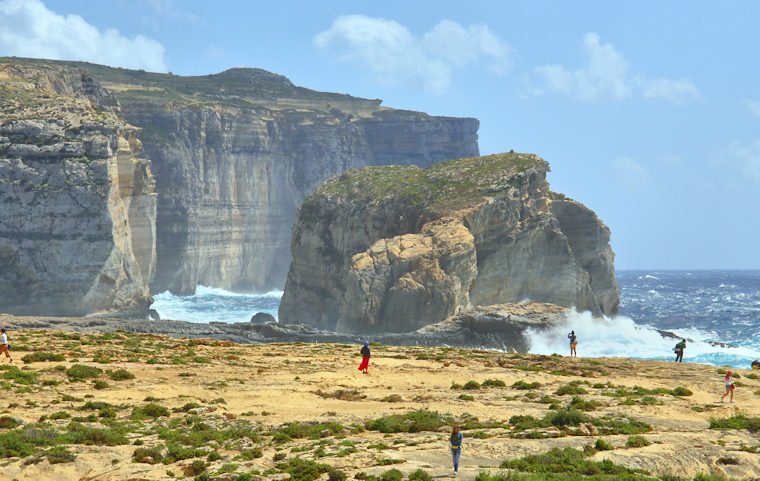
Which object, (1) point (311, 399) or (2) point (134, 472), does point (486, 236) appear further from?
(2) point (134, 472)

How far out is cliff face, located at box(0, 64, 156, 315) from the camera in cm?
9350

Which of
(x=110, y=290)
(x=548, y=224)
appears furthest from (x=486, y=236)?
(x=110, y=290)

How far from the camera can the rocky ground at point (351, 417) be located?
28609mm

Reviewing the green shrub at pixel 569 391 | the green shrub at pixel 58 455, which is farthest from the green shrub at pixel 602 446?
the green shrub at pixel 58 455

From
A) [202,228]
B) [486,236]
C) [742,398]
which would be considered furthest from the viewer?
[202,228]

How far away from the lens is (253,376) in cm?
4488

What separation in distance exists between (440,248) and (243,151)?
261ft

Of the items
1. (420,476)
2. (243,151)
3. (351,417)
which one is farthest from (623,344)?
(243,151)

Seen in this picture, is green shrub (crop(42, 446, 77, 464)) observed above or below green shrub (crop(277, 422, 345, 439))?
below

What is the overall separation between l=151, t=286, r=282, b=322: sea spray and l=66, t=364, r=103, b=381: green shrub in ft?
233

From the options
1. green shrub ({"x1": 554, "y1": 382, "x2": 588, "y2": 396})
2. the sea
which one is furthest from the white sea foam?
green shrub ({"x1": 554, "y1": 382, "x2": 588, "y2": 396})

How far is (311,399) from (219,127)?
117 metres

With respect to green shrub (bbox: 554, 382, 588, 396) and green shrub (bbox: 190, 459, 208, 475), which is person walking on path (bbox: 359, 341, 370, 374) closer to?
Result: green shrub (bbox: 554, 382, 588, 396)

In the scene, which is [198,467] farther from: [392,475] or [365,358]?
[365,358]
